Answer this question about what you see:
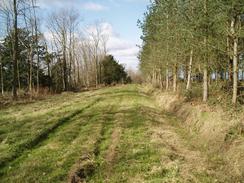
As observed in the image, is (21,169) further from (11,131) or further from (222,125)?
(222,125)

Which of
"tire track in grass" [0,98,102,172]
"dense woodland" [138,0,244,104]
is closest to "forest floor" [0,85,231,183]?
"tire track in grass" [0,98,102,172]

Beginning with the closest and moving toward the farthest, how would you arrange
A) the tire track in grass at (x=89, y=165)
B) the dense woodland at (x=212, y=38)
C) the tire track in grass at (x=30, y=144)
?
the tire track in grass at (x=89, y=165) < the tire track in grass at (x=30, y=144) < the dense woodland at (x=212, y=38)

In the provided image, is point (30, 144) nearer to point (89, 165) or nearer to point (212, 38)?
point (89, 165)

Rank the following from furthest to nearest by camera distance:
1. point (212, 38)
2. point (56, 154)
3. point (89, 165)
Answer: point (212, 38) < point (56, 154) < point (89, 165)

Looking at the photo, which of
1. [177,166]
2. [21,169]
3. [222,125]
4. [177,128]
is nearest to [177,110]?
[177,128]

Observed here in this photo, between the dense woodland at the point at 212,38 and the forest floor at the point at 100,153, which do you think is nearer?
the forest floor at the point at 100,153

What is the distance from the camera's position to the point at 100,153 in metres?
10.4

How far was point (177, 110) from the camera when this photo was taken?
2028 cm

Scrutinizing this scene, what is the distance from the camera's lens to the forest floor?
822 centimetres

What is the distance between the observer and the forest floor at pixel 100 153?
8.22 meters

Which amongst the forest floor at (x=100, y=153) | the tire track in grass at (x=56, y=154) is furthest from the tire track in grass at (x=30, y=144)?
the tire track in grass at (x=56, y=154)

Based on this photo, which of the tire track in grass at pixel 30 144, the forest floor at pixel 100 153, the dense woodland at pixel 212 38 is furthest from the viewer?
the dense woodland at pixel 212 38

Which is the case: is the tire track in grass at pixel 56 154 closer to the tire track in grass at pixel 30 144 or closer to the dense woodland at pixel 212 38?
the tire track in grass at pixel 30 144

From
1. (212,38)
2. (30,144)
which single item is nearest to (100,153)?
(30,144)
